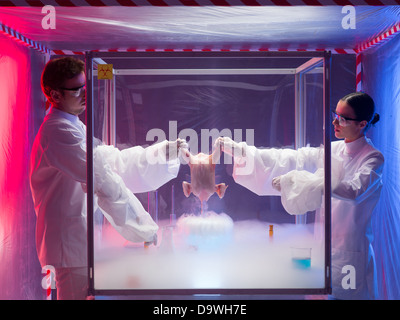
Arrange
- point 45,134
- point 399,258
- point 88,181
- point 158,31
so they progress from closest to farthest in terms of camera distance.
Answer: point 88,181
point 45,134
point 158,31
point 399,258

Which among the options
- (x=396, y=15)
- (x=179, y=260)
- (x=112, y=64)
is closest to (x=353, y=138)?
(x=396, y=15)

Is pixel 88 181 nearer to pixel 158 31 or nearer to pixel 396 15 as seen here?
pixel 158 31

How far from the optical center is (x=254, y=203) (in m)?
2.11

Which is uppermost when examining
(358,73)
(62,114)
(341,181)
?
(358,73)

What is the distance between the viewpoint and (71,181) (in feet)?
7.03

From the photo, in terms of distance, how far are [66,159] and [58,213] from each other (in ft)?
Answer: 1.12

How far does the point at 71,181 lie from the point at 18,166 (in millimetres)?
715

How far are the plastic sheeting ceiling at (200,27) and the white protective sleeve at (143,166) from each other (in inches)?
27.5

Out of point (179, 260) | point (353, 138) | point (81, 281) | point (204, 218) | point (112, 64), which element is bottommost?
point (81, 281)

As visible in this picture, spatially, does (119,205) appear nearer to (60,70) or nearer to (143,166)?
(143,166)

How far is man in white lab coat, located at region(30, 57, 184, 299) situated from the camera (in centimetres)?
201

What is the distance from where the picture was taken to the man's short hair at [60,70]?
211cm

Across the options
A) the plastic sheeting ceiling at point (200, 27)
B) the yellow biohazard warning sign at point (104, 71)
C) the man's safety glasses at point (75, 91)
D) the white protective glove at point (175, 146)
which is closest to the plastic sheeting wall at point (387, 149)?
the plastic sheeting ceiling at point (200, 27)

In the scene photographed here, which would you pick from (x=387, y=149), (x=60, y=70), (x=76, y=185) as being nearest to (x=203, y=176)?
(x=76, y=185)
